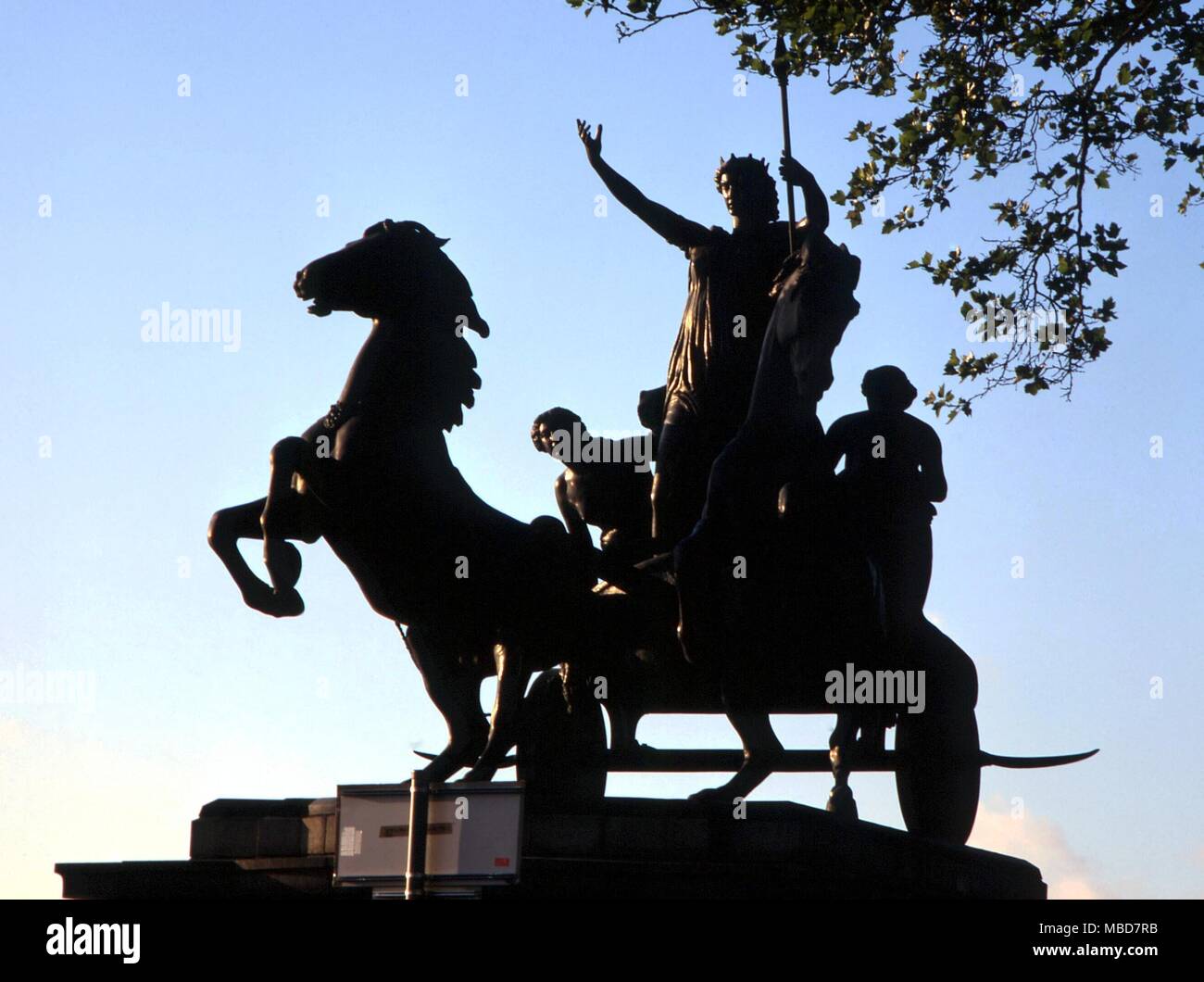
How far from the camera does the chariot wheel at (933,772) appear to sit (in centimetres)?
1430

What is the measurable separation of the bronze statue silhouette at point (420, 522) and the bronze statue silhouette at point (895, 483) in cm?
172

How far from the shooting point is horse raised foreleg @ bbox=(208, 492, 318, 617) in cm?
1332

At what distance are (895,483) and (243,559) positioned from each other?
3.84m

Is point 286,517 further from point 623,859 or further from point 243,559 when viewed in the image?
point 623,859

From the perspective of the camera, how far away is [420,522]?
1349cm

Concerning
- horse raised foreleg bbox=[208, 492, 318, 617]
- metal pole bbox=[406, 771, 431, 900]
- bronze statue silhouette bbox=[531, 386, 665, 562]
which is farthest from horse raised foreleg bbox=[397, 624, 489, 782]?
metal pole bbox=[406, 771, 431, 900]

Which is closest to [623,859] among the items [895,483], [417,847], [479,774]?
[479,774]

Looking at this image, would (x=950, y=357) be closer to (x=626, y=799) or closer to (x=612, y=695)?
(x=612, y=695)

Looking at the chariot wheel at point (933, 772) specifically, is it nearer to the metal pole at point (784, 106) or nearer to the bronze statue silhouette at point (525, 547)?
the bronze statue silhouette at point (525, 547)

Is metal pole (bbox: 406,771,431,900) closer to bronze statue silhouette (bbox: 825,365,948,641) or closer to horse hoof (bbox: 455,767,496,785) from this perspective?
horse hoof (bbox: 455,767,496,785)

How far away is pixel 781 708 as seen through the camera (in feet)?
45.8

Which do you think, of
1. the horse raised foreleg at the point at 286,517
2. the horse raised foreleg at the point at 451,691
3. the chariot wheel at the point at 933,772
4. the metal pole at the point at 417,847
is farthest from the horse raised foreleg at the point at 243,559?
the chariot wheel at the point at 933,772

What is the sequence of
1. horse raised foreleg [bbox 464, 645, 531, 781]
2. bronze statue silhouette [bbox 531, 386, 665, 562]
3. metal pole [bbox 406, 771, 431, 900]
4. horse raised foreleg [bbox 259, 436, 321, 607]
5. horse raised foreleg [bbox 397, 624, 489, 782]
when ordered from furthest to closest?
bronze statue silhouette [bbox 531, 386, 665, 562] < horse raised foreleg [bbox 397, 624, 489, 782] < horse raised foreleg [bbox 464, 645, 531, 781] < horse raised foreleg [bbox 259, 436, 321, 607] < metal pole [bbox 406, 771, 431, 900]

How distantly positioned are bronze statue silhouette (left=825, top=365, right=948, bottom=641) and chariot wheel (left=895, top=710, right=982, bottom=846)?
22.7 inches
